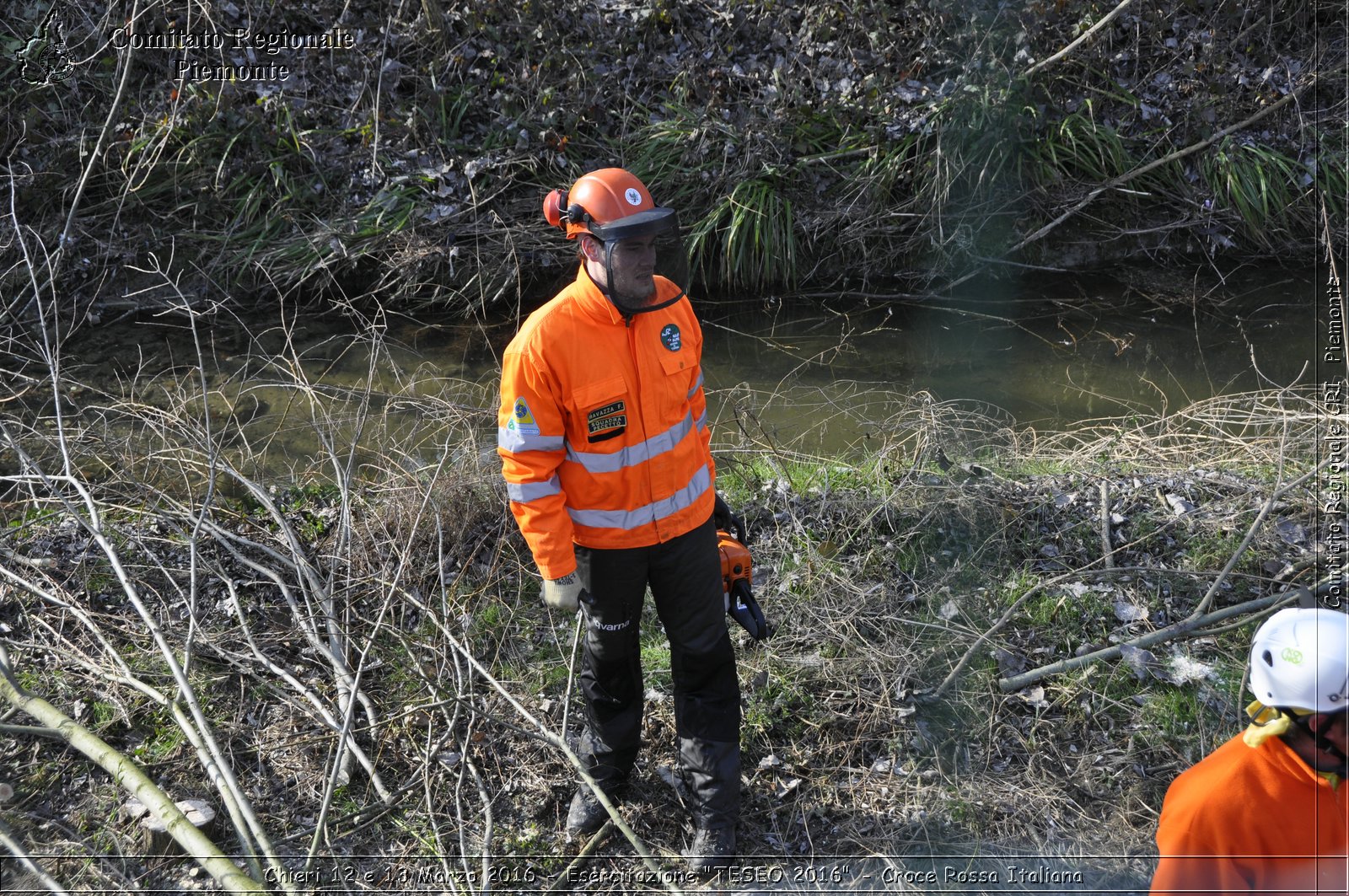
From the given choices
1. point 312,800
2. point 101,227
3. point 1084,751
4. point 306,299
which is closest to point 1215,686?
point 1084,751

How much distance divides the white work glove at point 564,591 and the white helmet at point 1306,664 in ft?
5.72

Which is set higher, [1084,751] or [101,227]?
[101,227]

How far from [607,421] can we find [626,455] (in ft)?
0.41

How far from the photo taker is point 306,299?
294 inches

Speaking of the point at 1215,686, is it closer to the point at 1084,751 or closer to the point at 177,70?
the point at 1084,751

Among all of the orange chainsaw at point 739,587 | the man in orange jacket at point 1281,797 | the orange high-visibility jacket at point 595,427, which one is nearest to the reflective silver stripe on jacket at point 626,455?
the orange high-visibility jacket at point 595,427

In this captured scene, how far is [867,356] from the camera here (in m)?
6.81

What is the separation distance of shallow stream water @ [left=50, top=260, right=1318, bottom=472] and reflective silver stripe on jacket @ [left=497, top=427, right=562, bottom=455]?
3.27 m

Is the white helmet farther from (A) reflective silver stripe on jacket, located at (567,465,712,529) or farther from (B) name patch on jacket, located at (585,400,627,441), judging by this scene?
(B) name patch on jacket, located at (585,400,627,441)

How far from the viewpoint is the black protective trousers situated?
2.98m

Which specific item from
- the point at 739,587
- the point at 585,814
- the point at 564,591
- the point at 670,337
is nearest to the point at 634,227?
the point at 670,337

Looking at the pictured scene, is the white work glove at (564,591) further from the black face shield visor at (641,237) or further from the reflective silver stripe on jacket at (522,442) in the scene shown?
the black face shield visor at (641,237)

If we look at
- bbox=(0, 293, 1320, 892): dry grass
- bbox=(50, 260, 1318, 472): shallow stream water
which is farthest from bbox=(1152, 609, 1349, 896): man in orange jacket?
bbox=(50, 260, 1318, 472): shallow stream water

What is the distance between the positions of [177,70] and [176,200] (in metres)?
1.18
